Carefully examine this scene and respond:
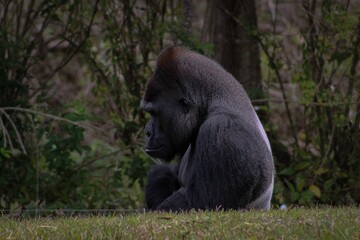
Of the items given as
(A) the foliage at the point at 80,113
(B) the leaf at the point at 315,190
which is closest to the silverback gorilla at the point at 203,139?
(A) the foliage at the point at 80,113

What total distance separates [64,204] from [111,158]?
2.90 ft

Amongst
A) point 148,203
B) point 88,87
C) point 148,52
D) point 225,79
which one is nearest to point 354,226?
point 225,79

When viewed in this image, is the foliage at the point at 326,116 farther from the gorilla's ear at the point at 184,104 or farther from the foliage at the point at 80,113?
the gorilla's ear at the point at 184,104

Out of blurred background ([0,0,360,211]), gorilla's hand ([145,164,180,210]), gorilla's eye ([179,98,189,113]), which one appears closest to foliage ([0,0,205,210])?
blurred background ([0,0,360,211])

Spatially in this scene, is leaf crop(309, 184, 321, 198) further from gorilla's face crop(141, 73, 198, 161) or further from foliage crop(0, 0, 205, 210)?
gorilla's face crop(141, 73, 198, 161)

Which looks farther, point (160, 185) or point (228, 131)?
point (160, 185)

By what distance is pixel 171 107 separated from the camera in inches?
239

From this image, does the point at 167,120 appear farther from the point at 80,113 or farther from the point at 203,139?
the point at 80,113

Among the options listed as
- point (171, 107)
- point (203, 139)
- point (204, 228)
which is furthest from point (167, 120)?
point (204, 228)

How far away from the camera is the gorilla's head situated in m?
6.02

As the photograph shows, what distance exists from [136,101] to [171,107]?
2918 mm

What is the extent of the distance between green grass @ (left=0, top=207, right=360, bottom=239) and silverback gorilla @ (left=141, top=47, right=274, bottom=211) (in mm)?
1167

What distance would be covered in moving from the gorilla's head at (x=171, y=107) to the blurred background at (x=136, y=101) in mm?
1828

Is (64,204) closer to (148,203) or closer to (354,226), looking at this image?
(148,203)
